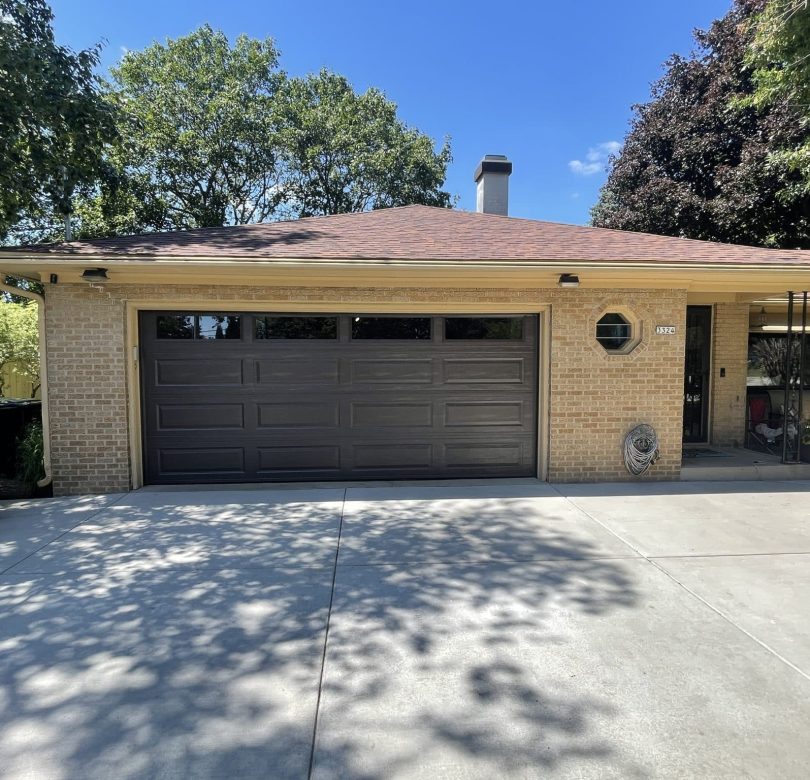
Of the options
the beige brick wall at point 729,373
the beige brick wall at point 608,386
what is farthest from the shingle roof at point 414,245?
the beige brick wall at point 729,373

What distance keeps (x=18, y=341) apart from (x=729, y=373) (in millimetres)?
13784

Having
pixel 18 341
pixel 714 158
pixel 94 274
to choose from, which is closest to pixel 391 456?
pixel 94 274

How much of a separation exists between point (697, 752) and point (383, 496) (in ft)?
14.1

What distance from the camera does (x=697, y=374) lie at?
903 cm

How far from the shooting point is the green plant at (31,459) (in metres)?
6.57

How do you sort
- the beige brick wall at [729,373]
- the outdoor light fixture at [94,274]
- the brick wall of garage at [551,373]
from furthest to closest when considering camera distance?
the beige brick wall at [729,373] → the brick wall of garage at [551,373] → the outdoor light fixture at [94,274]

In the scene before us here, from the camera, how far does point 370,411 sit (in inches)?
277

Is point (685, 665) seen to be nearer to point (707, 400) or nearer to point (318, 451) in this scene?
point (318, 451)

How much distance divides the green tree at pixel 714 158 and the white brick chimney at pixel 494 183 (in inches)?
184

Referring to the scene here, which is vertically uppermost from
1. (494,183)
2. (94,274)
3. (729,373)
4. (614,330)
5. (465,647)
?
(494,183)

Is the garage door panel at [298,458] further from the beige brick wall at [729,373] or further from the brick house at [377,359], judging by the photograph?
the beige brick wall at [729,373]

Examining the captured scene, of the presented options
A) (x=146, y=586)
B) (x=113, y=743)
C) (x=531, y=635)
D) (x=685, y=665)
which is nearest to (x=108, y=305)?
(x=146, y=586)

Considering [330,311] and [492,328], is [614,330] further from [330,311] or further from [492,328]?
[330,311]

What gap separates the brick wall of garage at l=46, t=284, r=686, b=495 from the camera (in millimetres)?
6406
